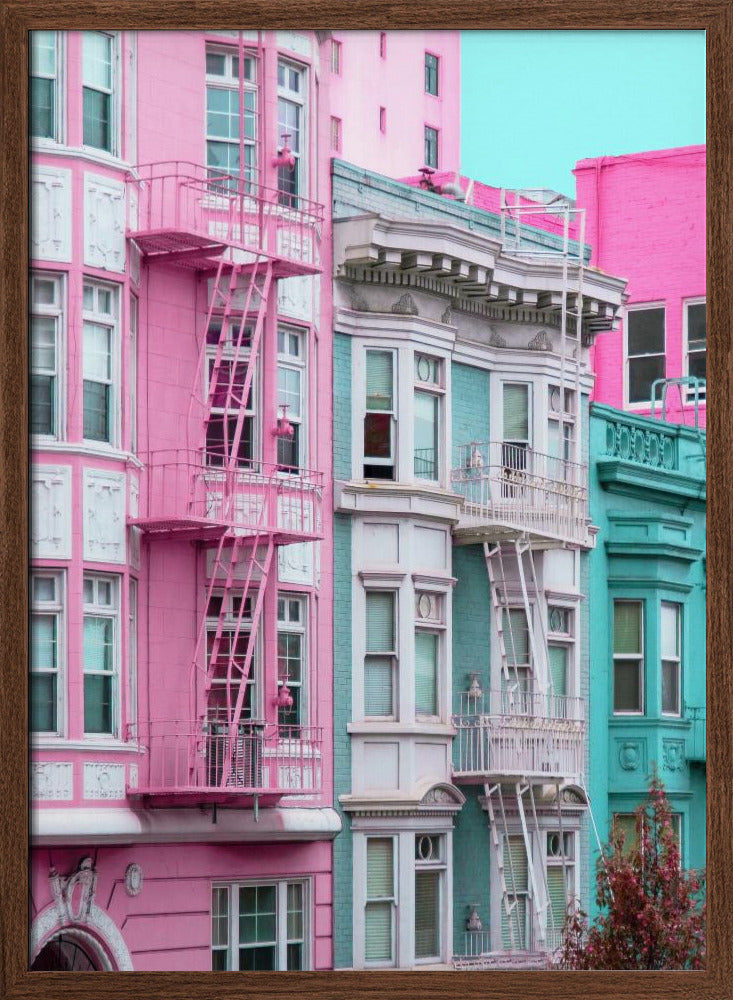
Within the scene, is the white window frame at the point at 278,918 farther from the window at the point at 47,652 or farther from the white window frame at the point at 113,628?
the window at the point at 47,652

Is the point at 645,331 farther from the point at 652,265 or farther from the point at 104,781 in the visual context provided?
the point at 104,781

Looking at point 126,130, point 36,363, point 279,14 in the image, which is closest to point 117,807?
point 36,363

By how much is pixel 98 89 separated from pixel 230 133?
1530 millimetres

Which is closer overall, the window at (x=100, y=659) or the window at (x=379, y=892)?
the window at (x=100, y=659)

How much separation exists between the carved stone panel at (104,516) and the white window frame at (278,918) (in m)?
1.93

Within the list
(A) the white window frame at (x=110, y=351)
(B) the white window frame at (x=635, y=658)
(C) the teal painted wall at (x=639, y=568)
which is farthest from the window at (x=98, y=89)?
(B) the white window frame at (x=635, y=658)

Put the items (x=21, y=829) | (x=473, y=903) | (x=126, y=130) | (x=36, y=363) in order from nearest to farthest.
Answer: (x=21, y=829) < (x=36, y=363) < (x=126, y=130) < (x=473, y=903)

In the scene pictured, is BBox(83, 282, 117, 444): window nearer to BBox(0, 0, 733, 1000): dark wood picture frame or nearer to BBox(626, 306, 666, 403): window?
BBox(0, 0, 733, 1000): dark wood picture frame

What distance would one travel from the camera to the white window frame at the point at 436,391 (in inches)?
515

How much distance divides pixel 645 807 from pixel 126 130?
4.76 m

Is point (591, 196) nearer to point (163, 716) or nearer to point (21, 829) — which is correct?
point (163, 716)

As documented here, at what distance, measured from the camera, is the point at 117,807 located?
10375mm

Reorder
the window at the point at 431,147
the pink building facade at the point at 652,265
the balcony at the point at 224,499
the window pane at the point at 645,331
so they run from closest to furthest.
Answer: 1. the pink building facade at the point at 652,265
2. the balcony at the point at 224,499
3. the window pane at the point at 645,331
4. the window at the point at 431,147

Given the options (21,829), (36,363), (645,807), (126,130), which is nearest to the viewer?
(21,829)
